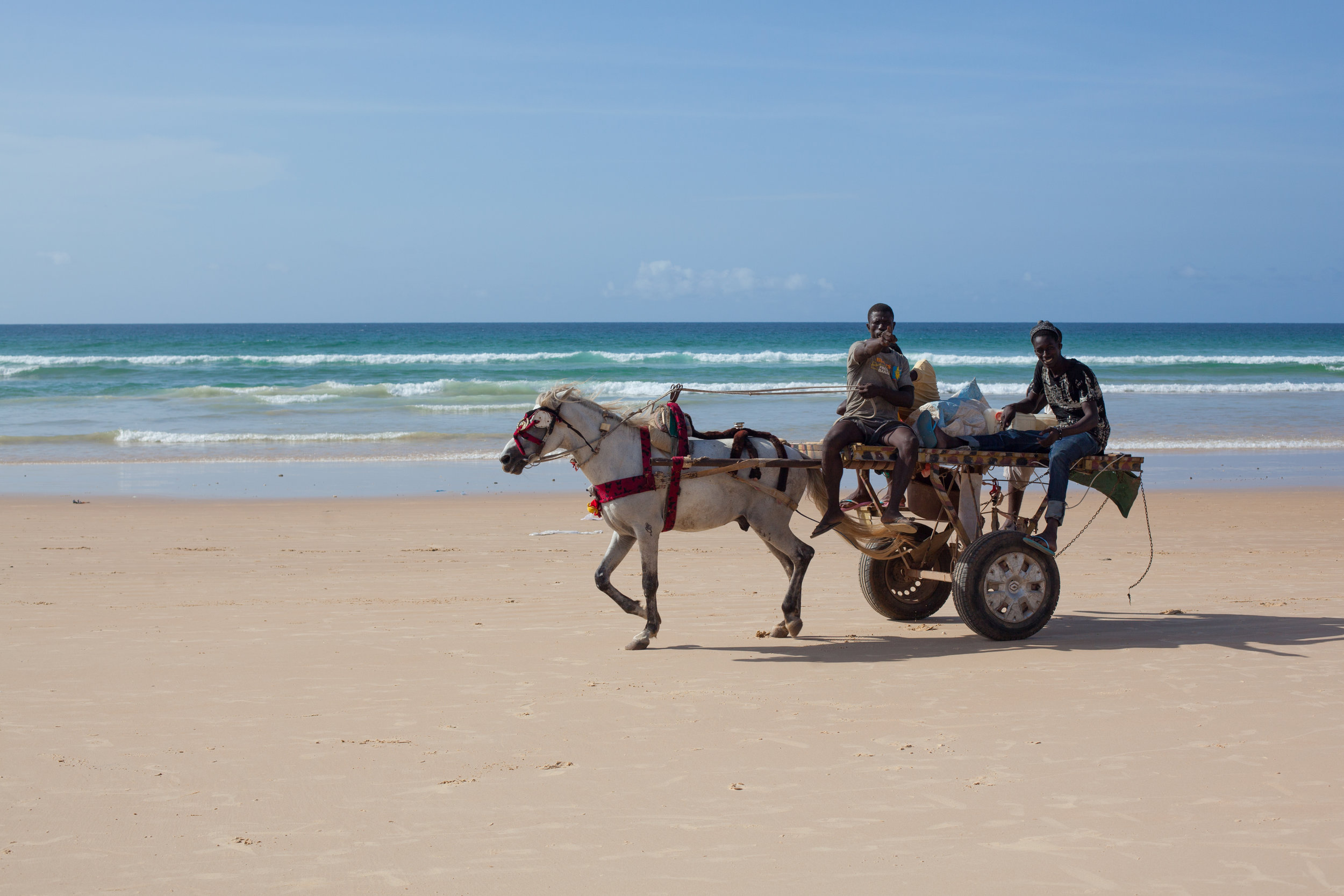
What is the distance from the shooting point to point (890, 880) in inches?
161

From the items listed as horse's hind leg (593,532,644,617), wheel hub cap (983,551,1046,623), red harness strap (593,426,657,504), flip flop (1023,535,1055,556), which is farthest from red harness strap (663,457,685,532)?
flip flop (1023,535,1055,556)

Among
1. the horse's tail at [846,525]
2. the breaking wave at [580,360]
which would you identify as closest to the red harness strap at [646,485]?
the horse's tail at [846,525]

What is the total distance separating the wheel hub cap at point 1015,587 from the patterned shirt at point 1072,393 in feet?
3.03

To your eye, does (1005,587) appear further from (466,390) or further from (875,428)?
(466,390)

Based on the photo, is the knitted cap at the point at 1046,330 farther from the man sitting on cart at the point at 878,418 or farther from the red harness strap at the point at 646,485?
the red harness strap at the point at 646,485

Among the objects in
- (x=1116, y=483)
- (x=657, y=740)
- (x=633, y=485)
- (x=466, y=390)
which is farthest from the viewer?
(x=466, y=390)

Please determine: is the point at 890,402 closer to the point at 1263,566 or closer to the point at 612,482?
the point at 612,482

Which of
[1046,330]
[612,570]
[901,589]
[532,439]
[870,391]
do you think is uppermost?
[1046,330]

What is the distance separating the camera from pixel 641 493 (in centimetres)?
744

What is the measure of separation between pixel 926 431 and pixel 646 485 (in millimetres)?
1901

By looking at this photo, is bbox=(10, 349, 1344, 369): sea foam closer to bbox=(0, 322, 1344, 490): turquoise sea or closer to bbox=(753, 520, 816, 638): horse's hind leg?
bbox=(0, 322, 1344, 490): turquoise sea

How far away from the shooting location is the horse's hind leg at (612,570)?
757cm

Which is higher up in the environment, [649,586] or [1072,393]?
[1072,393]

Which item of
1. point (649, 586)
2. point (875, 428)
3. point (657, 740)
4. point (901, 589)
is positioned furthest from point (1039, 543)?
point (657, 740)
